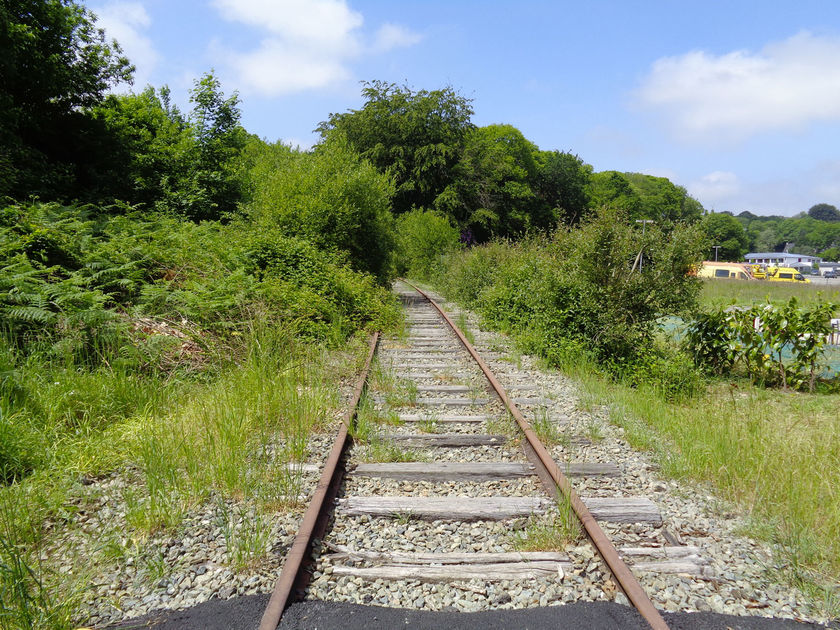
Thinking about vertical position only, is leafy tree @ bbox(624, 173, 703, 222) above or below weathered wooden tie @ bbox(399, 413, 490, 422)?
above

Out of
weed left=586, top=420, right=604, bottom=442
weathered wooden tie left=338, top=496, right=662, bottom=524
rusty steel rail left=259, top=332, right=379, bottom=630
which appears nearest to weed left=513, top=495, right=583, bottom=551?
weathered wooden tie left=338, top=496, right=662, bottom=524

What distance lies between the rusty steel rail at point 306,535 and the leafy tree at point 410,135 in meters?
33.7

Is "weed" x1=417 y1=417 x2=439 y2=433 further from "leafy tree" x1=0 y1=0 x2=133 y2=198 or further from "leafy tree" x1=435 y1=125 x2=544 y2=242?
"leafy tree" x1=435 y1=125 x2=544 y2=242

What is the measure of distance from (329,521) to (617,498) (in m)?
2.00

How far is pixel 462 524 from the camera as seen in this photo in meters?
3.69

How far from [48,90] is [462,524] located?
57.4 feet

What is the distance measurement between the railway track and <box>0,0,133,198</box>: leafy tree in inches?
445

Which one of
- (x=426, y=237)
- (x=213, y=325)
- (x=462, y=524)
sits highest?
(x=426, y=237)

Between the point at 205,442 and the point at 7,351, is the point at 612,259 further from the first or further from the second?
the point at 7,351

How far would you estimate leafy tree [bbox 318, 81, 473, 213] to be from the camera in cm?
3731

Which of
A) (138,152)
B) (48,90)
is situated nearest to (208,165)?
(138,152)

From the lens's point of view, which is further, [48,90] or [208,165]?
[208,165]

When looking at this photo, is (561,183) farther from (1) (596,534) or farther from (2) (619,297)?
(1) (596,534)

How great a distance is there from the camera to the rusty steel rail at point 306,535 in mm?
2666
